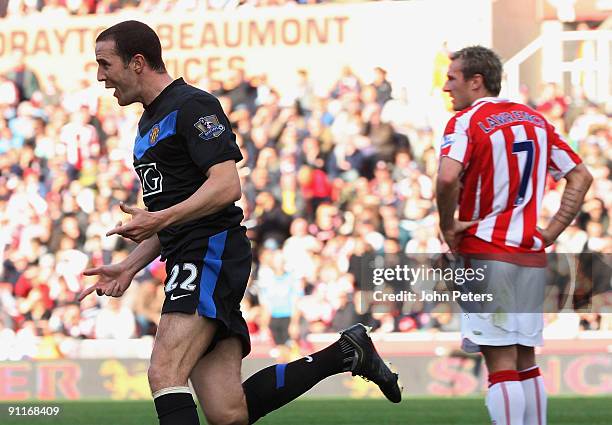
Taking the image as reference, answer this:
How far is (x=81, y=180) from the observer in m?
13.1

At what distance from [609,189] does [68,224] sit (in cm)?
570

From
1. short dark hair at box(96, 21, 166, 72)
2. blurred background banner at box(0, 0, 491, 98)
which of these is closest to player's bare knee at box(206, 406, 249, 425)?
short dark hair at box(96, 21, 166, 72)

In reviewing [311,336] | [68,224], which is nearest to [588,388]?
[311,336]

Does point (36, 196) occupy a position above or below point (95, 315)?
above

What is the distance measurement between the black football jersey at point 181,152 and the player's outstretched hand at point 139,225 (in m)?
0.29

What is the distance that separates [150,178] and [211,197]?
1.20ft

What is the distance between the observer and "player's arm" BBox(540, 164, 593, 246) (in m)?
5.21

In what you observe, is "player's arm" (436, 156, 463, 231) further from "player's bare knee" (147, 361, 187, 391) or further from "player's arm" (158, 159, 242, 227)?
"player's bare knee" (147, 361, 187, 391)

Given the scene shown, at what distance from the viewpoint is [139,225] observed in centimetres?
Answer: 391

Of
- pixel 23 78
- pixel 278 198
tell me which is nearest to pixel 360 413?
pixel 278 198

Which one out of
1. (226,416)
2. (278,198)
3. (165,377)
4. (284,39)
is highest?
(284,39)

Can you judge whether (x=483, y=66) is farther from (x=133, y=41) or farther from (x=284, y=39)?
(x=284, y=39)

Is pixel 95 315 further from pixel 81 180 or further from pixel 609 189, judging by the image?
pixel 609 189

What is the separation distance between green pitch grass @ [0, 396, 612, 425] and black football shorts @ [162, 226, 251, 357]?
4.25 m
